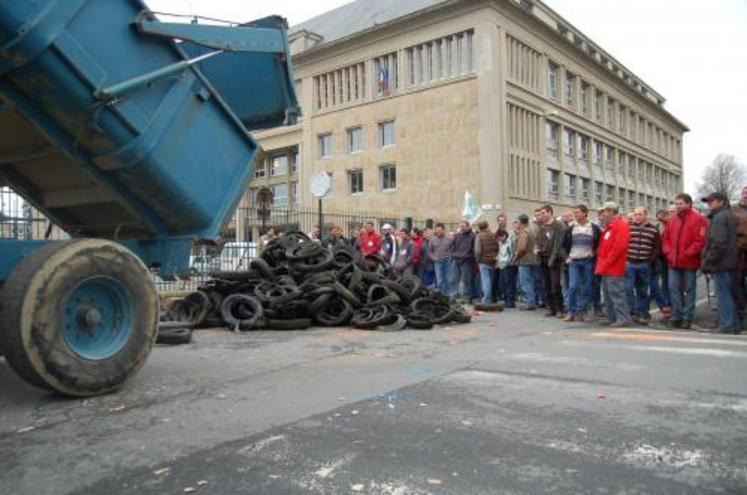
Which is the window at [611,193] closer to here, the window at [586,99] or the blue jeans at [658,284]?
the window at [586,99]

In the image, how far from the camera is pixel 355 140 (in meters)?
49.8

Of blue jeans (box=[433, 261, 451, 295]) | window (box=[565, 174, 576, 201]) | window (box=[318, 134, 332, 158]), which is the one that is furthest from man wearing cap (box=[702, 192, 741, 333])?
window (box=[318, 134, 332, 158])

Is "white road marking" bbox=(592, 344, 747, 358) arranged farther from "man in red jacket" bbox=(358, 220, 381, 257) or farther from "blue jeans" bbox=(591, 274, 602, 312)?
"man in red jacket" bbox=(358, 220, 381, 257)

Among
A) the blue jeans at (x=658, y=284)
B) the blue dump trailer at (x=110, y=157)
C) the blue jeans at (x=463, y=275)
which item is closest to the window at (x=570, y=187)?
the blue jeans at (x=463, y=275)

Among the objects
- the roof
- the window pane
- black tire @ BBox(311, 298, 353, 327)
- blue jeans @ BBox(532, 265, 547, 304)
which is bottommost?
black tire @ BBox(311, 298, 353, 327)

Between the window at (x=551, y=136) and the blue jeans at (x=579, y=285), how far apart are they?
37.4m

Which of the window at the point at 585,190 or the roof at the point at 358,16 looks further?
the window at the point at 585,190

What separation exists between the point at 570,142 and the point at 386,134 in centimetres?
1450

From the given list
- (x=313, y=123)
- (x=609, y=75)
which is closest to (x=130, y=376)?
(x=313, y=123)

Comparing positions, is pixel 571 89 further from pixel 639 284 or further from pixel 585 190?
pixel 639 284

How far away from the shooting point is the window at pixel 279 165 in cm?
5919

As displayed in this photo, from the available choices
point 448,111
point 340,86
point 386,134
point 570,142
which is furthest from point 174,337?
point 570,142

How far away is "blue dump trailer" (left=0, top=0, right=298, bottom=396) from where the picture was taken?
16.1ft

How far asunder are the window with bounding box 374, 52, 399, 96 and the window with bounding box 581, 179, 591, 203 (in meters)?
17.3
